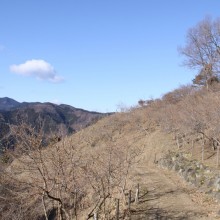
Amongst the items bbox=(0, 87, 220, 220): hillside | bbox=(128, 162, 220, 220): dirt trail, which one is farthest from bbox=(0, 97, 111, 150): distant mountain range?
bbox=(128, 162, 220, 220): dirt trail

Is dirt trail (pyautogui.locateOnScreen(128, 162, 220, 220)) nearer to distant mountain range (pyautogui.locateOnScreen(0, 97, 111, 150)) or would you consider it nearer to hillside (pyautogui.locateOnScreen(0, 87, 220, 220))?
hillside (pyautogui.locateOnScreen(0, 87, 220, 220))

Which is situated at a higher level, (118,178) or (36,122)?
(36,122)

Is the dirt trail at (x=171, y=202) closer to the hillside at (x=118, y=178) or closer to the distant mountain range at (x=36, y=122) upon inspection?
the hillside at (x=118, y=178)

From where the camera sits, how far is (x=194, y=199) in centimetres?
1981

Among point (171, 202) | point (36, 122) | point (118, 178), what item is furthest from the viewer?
point (171, 202)

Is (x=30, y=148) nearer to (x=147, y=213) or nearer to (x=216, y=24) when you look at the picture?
(x=147, y=213)

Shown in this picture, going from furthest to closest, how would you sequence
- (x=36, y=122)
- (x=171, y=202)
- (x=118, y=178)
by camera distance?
(x=171, y=202), (x=118, y=178), (x=36, y=122)

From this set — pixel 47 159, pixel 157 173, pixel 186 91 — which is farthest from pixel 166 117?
pixel 47 159

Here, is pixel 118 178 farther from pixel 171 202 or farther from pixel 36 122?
pixel 36 122

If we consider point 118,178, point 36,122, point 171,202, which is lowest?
point 171,202

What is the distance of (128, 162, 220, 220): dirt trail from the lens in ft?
57.7

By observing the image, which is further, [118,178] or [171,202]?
[171,202]

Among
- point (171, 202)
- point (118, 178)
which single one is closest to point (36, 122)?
point (118, 178)

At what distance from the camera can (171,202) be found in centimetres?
1978
